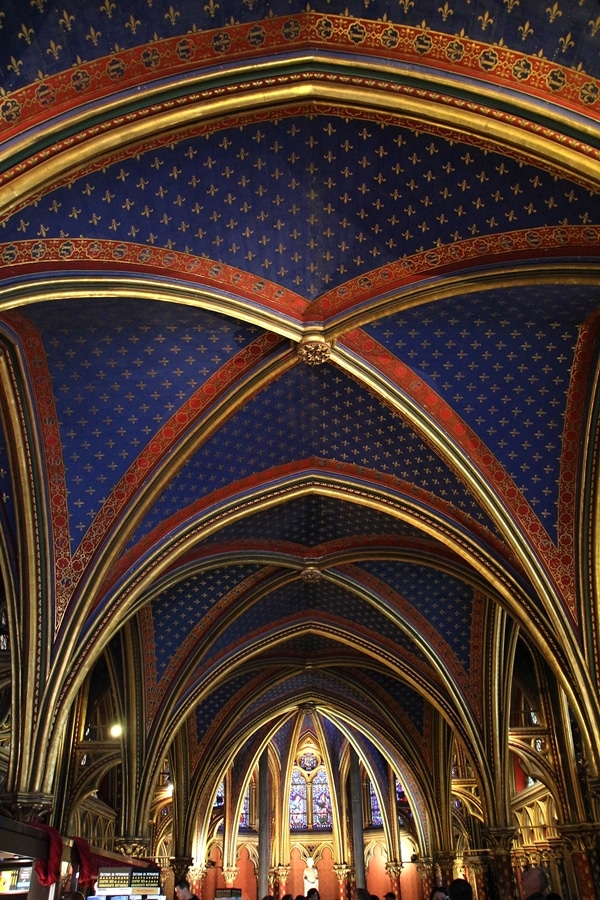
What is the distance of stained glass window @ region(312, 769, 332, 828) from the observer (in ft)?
104

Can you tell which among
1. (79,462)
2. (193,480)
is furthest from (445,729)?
(79,462)

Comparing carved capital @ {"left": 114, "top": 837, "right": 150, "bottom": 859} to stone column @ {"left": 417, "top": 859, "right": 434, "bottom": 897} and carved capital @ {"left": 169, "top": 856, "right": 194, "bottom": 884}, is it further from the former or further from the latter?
stone column @ {"left": 417, "top": 859, "right": 434, "bottom": 897}

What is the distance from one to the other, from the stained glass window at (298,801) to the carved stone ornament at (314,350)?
26.1 metres

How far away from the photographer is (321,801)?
31984mm

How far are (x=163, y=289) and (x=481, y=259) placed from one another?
12.3 ft

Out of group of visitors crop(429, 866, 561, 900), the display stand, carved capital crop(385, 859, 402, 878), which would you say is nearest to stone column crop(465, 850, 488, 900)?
carved capital crop(385, 859, 402, 878)

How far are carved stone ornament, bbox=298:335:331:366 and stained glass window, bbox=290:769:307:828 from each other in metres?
26.1

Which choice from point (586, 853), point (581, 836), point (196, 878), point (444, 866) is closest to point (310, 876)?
point (196, 878)

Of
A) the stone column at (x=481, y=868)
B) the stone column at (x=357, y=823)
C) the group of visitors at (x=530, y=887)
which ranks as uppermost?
the stone column at (x=357, y=823)

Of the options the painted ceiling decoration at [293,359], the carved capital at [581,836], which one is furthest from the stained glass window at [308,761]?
the carved capital at [581,836]

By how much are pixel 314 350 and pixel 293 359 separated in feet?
2.09

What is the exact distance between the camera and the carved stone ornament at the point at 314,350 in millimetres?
10086

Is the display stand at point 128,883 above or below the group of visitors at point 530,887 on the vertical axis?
above

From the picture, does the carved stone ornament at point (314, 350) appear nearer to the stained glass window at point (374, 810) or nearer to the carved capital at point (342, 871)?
the carved capital at point (342, 871)
